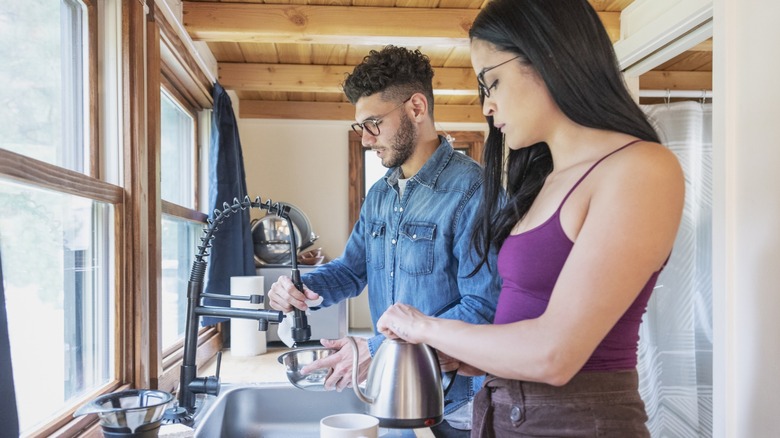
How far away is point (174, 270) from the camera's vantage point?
2.87 meters

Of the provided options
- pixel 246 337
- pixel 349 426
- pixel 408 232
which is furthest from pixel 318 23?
pixel 349 426

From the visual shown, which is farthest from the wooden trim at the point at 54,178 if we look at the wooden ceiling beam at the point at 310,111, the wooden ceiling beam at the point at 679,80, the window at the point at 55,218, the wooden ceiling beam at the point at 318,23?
the wooden ceiling beam at the point at 679,80

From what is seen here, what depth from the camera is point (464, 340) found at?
854 mm

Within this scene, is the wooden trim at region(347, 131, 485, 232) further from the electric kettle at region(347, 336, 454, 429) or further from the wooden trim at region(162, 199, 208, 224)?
the electric kettle at region(347, 336, 454, 429)

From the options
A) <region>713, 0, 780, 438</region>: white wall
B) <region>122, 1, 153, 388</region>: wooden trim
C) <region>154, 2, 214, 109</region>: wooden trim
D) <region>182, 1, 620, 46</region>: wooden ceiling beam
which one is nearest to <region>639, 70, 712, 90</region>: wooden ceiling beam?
<region>182, 1, 620, 46</region>: wooden ceiling beam

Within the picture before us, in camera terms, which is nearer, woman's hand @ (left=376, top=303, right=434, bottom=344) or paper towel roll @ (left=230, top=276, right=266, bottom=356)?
woman's hand @ (left=376, top=303, right=434, bottom=344)

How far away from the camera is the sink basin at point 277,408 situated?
1779mm

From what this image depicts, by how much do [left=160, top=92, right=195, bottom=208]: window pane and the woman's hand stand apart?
82.8 inches

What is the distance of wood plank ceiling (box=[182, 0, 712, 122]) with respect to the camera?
2.82 m

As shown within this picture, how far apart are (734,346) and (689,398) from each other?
114 cm

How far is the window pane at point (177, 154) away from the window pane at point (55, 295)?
117cm

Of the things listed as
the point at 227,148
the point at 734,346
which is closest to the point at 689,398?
the point at 734,346

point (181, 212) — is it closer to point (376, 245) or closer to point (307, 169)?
point (376, 245)

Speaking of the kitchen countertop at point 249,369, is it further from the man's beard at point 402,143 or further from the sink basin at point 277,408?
the man's beard at point 402,143
